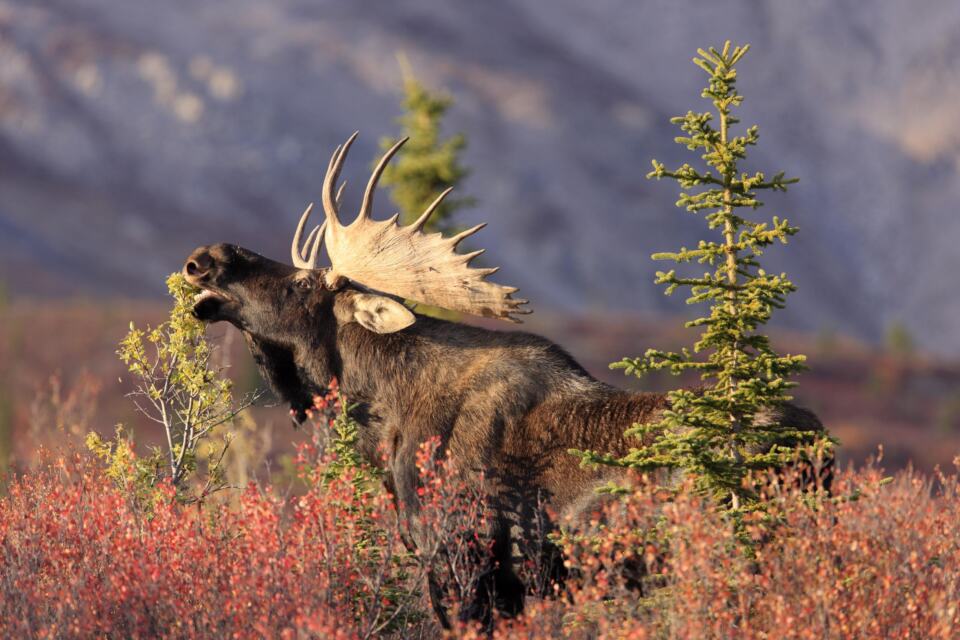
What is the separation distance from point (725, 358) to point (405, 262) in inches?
98.1

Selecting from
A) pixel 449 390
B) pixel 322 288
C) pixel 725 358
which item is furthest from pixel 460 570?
pixel 322 288

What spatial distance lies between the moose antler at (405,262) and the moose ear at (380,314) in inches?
5.3

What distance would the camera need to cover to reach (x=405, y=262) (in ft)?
27.3

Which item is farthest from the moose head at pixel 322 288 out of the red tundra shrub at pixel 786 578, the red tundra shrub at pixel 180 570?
the red tundra shrub at pixel 786 578

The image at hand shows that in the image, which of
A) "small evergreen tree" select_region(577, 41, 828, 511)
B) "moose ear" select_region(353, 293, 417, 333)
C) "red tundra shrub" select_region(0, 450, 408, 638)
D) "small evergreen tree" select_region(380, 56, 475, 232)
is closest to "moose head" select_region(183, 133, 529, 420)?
"moose ear" select_region(353, 293, 417, 333)

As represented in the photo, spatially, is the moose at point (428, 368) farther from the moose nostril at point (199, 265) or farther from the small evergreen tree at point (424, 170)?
the small evergreen tree at point (424, 170)

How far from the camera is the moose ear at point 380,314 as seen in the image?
26.5 feet

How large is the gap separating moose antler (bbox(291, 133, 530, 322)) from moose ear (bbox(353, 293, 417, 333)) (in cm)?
13

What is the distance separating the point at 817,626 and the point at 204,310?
490 centimetres

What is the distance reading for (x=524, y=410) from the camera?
7.55 m

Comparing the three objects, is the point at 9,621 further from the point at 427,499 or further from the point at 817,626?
the point at 817,626

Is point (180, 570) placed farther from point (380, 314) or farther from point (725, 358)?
point (725, 358)

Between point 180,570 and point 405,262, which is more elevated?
point 405,262

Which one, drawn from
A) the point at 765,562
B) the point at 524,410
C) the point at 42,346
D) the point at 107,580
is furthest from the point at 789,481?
the point at 42,346
